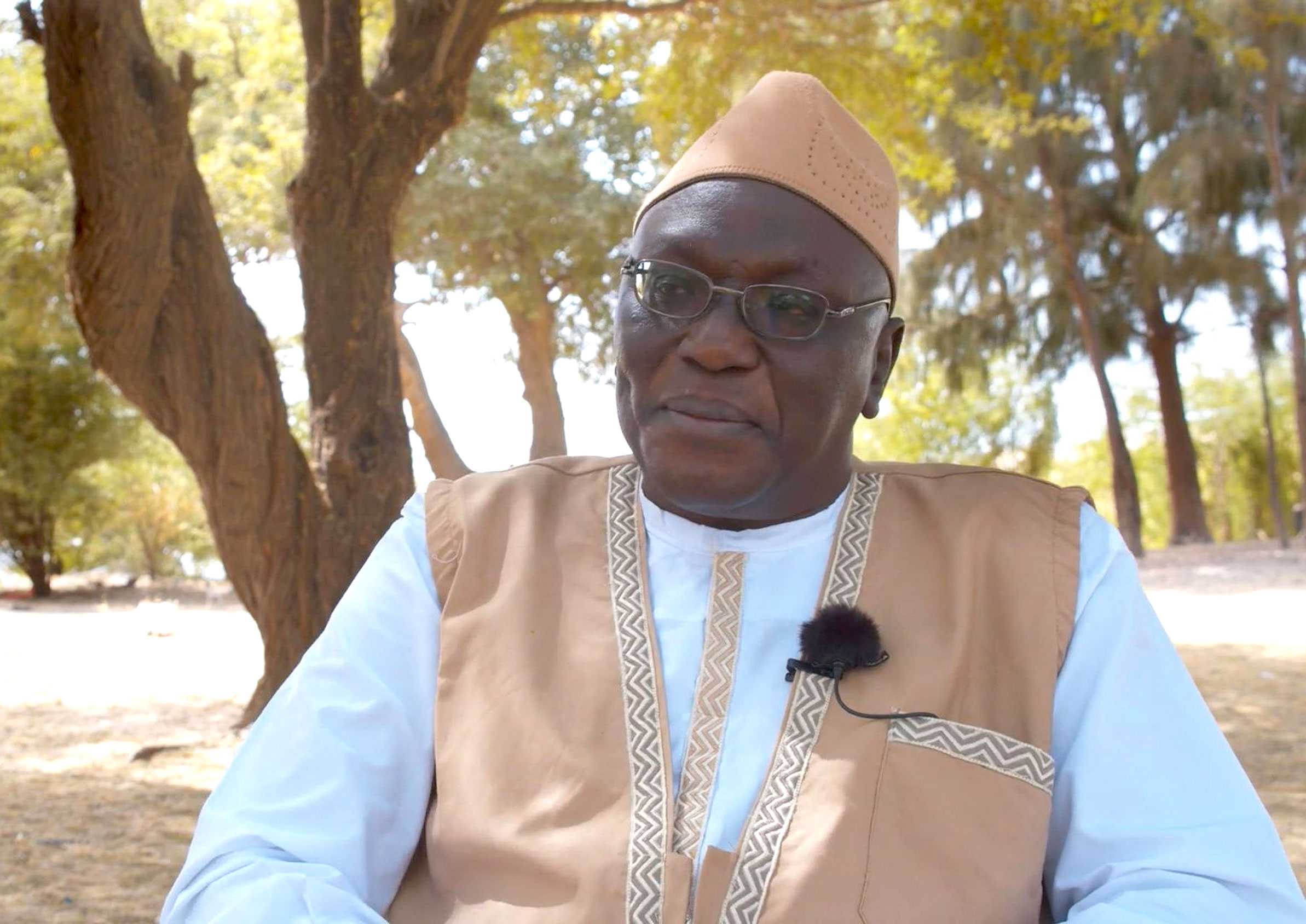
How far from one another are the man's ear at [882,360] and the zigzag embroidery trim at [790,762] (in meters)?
0.22

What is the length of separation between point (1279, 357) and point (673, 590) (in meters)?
22.5

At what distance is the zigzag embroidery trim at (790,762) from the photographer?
177 centimetres

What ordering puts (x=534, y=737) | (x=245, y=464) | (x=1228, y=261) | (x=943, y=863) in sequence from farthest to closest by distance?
1. (x=1228, y=261)
2. (x=245, y=464)
3. (x=534, y=737)
4. (x=943, y=863)

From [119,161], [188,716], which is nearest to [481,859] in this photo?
[119,161]

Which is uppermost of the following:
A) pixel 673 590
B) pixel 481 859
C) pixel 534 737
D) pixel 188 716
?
pixel 673 590

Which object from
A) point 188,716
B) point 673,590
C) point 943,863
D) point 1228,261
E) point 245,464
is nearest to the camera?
point 943,863

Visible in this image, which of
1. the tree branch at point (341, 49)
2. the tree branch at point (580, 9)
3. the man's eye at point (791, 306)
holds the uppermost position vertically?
the tree branch at point (580, 9)

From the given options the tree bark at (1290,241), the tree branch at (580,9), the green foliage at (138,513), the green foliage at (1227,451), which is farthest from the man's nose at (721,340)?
the green foliage at (1227,451)

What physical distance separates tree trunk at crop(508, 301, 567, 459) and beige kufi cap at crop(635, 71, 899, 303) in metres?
16.4

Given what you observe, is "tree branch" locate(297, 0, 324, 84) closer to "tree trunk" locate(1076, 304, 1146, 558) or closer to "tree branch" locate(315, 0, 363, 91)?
"tree branch" locate(315, 0, 363, 91)

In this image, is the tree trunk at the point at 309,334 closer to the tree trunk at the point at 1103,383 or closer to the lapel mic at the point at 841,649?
the lapel mic at the point at 841,649

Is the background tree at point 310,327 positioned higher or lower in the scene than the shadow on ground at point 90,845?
higher

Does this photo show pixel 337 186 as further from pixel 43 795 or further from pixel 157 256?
pixel 43 795

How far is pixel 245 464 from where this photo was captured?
6477mm
